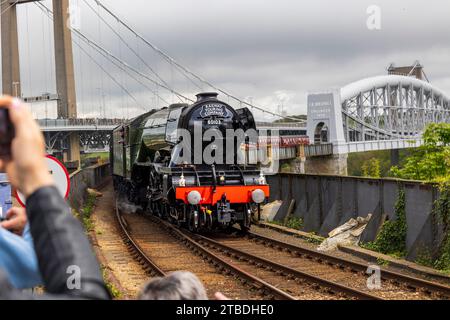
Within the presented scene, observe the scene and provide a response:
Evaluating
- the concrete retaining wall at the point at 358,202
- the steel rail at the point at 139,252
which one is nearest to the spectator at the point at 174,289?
the steel rail at the point at 139,252

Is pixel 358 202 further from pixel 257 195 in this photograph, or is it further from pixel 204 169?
pixel 204 169

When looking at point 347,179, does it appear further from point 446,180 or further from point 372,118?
point 372,118

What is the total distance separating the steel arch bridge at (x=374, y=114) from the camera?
59281 mm

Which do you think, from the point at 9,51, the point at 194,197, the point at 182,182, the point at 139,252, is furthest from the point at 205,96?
the point at 9,51

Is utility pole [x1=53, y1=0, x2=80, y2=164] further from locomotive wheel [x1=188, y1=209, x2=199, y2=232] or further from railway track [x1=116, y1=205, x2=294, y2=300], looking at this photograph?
locomotive wheel [x1=188, y1=209, x2=199, y2=232]

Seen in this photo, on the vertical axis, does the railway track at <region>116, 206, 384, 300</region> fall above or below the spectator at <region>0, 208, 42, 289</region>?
below

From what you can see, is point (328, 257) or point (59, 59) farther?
point (59, 59)

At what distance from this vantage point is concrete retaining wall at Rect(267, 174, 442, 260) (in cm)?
1130

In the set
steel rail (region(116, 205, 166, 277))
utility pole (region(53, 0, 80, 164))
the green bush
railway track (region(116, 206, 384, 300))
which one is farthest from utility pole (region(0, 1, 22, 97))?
the green bush

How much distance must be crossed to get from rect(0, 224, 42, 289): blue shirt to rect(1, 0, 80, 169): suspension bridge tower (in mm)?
47354

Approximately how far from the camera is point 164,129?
651 inches

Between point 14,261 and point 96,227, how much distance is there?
53.4 ft

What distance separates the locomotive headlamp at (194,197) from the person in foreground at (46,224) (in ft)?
40.7

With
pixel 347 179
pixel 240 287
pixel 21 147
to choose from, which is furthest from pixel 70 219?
pixel 347 179
